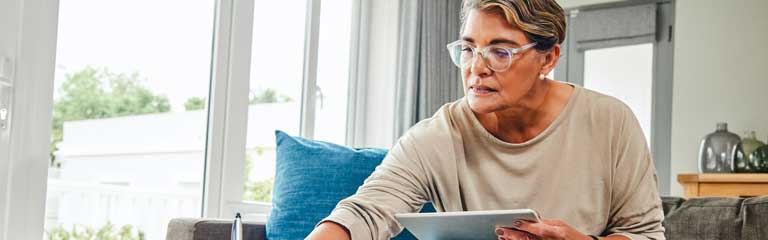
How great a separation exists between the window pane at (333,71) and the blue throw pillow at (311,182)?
5.67 feet

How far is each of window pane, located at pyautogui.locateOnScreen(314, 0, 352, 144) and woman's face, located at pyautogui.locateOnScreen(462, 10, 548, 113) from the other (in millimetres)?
2350

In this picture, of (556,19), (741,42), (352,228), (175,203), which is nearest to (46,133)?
(175,203)

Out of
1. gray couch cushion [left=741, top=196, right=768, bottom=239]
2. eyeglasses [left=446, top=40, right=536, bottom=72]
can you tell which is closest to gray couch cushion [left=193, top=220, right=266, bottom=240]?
eyeglasses [left=446, top=40, right=536, bottom=72]

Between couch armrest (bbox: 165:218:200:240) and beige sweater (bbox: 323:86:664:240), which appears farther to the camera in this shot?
couch armrest (bbox: 165:218:200:240)

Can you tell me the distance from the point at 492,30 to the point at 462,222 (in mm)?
398

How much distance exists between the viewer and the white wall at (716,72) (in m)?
4.31

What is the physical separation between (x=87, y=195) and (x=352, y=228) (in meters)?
1.39

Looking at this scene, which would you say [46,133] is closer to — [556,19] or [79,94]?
[79,94]

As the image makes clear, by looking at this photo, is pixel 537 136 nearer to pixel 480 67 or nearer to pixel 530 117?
pixel 530 117

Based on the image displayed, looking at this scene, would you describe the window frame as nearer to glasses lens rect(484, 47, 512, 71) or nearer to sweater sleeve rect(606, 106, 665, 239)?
glasses lens rect(484, 47, 512, 71)

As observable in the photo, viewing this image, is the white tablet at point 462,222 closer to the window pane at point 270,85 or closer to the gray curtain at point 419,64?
the window pane at point 270,85

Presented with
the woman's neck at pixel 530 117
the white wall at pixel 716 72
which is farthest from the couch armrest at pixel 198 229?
the white wall at pixel 716 72

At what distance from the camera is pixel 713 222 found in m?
2.14

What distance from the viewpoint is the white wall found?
4.31 m
